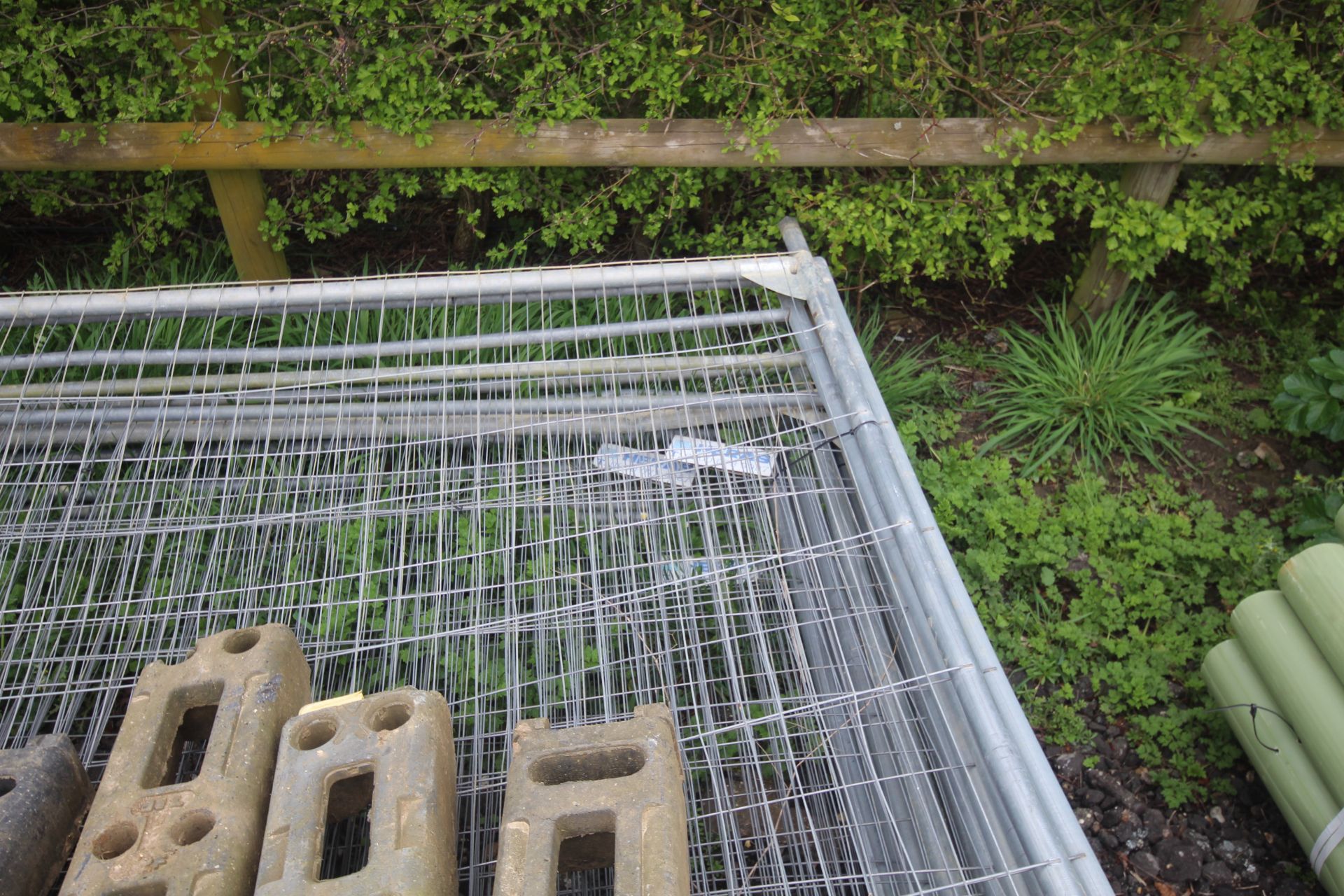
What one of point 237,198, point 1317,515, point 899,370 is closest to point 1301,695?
point 1317,515

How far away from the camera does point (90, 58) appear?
2.98 metres

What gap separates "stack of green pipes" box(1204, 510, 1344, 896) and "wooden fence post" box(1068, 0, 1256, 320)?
53.9 inches

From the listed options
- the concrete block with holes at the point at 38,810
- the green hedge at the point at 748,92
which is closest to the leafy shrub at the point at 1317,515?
the green hedge at the point at 748,92


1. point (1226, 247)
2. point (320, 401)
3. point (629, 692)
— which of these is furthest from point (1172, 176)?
point (320, 401)

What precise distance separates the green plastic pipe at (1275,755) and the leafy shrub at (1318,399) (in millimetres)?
974

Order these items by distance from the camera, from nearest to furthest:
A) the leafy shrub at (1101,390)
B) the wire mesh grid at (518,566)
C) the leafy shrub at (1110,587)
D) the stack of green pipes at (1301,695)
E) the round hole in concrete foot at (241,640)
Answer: the round hole in concrete foot at (241,640) < the wire mesh grid at (518,566) < the stack of green pipes at (1301,695) < the leafy shrub at (1110,587) < the leafy shrub at (1101,390)

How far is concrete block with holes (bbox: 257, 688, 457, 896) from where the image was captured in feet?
4.58

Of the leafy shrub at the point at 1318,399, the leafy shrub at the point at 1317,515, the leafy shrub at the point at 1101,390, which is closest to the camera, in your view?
the leafy shrub at the point at 1317,515

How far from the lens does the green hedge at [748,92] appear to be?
2.87 m

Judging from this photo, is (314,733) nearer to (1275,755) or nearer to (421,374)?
(421,374)

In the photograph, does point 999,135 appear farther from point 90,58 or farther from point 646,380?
point 90,58

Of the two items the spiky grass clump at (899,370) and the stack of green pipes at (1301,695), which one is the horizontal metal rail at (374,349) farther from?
the stack of green pipes at (1301,695)

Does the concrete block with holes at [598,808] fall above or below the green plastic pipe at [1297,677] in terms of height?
below

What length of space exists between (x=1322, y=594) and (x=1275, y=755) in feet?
1.34
